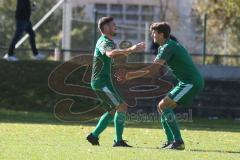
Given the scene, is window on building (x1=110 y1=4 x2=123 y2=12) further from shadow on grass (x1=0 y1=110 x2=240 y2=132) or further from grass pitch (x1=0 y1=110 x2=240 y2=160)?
grass pitch (x1=0 y1=110 x2=240 y2=160)

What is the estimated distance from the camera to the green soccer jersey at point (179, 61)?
1395 cm

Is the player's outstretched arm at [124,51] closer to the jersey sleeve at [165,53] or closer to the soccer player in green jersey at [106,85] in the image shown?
the soccer player in green jersey at [106,85]

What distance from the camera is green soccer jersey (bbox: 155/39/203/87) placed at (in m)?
13.9

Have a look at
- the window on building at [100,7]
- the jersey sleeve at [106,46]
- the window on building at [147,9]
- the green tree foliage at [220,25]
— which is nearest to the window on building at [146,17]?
the window on building at [147,9]

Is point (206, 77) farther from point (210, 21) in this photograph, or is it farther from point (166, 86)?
point (210, 21)

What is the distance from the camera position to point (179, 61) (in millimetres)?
14031

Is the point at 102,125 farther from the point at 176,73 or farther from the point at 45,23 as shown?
the point at 45,23

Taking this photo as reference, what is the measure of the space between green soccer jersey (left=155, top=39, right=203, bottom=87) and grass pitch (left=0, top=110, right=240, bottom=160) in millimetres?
1189

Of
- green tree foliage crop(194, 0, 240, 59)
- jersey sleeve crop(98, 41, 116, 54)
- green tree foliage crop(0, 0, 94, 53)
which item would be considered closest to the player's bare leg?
jersey sleeve crop(98, 41, 116, 54)

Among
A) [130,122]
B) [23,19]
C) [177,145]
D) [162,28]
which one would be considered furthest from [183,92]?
[23,19]

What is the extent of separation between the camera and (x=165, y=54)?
1393cm

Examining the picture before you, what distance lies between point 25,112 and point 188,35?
17848 millimetres

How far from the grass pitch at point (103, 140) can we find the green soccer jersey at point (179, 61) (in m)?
1.19

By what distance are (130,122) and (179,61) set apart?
27.7ft
